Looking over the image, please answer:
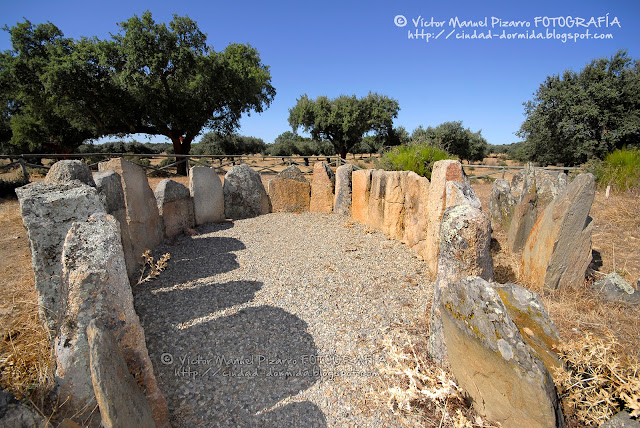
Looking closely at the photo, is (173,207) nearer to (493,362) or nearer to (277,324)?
(277,324)

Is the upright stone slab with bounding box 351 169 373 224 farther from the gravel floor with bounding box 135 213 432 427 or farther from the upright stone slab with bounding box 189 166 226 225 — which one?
the upright stone slab with bounding box 189 166 226 225

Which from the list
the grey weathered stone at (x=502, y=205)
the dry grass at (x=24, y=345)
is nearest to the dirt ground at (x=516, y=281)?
the dry grass at (x=24, y=345)

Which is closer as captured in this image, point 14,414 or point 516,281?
point 14,414

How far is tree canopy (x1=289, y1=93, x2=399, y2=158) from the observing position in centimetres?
2166

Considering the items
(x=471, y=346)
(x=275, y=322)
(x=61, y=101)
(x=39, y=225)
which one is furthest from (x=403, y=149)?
(x=61, y=101)

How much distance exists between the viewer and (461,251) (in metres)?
2.68

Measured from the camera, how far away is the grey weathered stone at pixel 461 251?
2664 millimetres

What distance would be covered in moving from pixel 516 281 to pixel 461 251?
1.79 meters

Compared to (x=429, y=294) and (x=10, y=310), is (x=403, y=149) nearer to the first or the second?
(x=429, y=294)

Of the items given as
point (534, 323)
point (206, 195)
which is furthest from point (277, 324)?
point (206, 195)

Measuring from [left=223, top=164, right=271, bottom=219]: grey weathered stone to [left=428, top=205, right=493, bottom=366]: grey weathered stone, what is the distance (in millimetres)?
5368

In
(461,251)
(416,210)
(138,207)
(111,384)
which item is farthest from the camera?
(416,210)

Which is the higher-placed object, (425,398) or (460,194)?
(460,194)

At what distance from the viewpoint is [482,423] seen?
199cm
